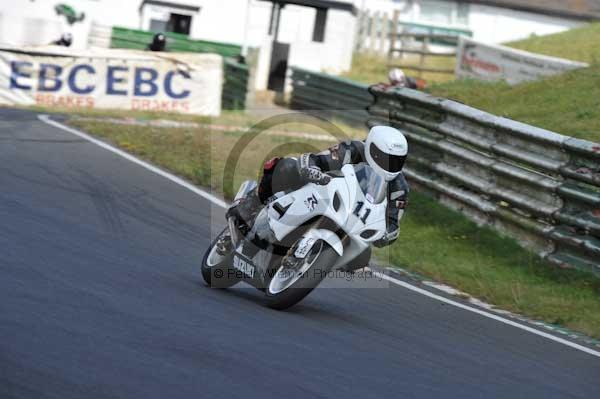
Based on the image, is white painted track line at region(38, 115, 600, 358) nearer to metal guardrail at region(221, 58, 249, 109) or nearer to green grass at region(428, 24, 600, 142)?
green grass at region(428, 24, 600, 142)

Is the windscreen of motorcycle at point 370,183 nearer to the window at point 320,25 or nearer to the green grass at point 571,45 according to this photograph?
the green grass at point 571,45

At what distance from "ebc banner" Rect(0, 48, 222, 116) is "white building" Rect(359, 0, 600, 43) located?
26.7 metres

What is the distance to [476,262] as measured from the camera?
417 inches

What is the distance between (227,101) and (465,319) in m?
19.1

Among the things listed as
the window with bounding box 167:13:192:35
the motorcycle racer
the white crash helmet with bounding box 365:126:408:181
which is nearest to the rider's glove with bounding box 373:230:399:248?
the motorcycle racer

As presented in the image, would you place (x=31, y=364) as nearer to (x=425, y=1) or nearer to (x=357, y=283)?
(x=357, y=283)

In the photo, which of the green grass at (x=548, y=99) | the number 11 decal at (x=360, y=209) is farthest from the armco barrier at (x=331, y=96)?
the number 11 decal at (x=360, y=209)

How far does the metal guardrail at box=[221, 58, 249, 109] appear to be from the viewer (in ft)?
86.4

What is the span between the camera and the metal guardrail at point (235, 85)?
26344 millimetres

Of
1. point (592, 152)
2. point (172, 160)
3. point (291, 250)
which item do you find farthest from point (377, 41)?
point (291, 250)

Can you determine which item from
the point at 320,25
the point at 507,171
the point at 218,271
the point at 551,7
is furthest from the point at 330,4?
the point at 218,271

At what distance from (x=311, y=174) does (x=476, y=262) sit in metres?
3.69

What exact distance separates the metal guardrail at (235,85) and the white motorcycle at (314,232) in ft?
61.4

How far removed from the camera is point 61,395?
4582mm
